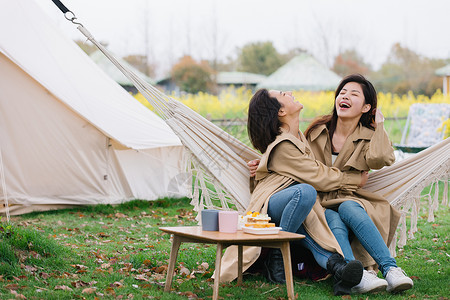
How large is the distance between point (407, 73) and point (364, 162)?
895 inches

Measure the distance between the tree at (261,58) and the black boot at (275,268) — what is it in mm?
A: 26116

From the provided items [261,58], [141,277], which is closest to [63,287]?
[141,277]

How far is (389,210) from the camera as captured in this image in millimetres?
2891

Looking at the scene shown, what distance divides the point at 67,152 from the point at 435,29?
694 inches

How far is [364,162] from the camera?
2.91 m

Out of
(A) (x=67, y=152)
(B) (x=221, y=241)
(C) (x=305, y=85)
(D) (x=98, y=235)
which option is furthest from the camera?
(C) (x=305, y=85)

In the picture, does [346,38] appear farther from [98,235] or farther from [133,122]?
[98,235]

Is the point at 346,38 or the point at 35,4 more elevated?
the point at 346,38

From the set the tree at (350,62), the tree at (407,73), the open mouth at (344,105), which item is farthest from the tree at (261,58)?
the open mouth at (344,105)

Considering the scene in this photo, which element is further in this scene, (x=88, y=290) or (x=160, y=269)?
(x=160, y=269)

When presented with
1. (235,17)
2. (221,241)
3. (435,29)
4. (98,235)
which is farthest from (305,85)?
(221,241)

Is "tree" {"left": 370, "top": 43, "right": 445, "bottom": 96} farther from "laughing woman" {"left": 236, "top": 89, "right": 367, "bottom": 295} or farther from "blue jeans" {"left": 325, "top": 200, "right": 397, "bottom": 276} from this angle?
"blue jeans" {"left": 325, "top": 200, "right": 397, "bottom": 276}

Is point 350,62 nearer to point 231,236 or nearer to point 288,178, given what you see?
point 288,178

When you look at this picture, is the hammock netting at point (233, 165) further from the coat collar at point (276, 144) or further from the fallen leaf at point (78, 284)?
the fallen leaf at point (78, 284)
